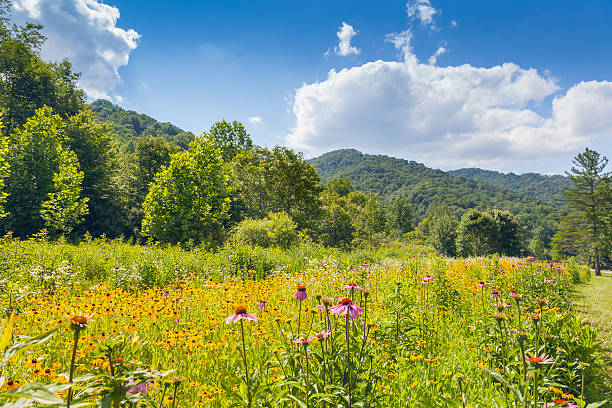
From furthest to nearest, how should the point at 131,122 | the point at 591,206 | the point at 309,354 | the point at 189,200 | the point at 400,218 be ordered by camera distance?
the point at 400,218, the point at 131,122, the point at 591,206, the point at 189,200, the point at 309,354

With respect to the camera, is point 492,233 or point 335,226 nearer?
point 335,226

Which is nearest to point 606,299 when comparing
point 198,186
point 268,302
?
point 268,302

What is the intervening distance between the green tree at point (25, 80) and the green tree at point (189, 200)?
1284cm

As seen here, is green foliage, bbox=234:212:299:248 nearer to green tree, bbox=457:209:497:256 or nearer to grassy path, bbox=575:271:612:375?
grassy path, bbox=575:271:612:375

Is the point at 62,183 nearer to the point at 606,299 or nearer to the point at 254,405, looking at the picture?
the point at 254,405

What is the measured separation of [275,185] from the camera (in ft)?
68.5

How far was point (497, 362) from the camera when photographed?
297 centimetres

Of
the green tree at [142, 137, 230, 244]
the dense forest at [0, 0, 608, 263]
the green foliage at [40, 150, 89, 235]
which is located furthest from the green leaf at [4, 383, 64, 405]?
the green foliage at [40, 150, 89, 235]

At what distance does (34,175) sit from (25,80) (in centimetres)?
1016

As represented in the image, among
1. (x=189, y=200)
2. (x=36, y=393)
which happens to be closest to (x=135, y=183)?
(x=189, y=200)

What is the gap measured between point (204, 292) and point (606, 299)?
1074 centimetres

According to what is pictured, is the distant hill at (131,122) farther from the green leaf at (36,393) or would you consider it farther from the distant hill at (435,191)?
the distant hill at (435,191)

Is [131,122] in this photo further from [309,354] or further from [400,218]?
[309,354]

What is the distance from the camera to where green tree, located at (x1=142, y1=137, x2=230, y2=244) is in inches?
595
